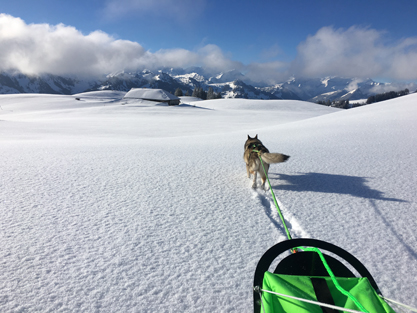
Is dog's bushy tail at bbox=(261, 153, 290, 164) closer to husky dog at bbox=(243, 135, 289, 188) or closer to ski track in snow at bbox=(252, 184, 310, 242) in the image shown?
husky dog at bbox=(243, 135, 289, 188)

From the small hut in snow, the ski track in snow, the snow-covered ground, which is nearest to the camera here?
the snow-covered ground

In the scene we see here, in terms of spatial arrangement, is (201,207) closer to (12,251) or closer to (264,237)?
(264,237)

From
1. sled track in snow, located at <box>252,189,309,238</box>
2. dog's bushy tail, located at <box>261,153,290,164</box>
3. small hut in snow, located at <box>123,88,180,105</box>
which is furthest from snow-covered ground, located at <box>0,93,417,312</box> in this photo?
small hut in snow, located at <box>123,88,180,105</box>

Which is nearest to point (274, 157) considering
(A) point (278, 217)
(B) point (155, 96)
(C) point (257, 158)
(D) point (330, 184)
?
(C) point (257, 158)

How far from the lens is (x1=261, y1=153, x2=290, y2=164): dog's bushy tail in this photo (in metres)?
3.15

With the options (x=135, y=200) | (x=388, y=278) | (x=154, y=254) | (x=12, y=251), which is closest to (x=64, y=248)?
(x=12, y=251)

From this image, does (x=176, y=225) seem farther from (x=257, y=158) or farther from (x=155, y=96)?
(x=155, y=96)

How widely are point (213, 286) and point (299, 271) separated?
2.12ft

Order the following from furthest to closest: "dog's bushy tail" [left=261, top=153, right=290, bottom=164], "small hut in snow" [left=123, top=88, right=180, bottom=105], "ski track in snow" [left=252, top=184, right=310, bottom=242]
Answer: "small hut in snow" [left=123, top=88, right=180, bottom=105]
"dog's bushy tail" [left=261, top=153, right=290, bottom=164]
"ski track in snow" [left=252, top=184, right=310, bottom=242]

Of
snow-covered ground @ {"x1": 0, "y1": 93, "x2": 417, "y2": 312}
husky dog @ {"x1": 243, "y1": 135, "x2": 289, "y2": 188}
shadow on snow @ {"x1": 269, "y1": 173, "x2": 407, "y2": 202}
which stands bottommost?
snow-covered ground @ {"x1": 0, "y1": 93, "x2": 417, "y2": 312}

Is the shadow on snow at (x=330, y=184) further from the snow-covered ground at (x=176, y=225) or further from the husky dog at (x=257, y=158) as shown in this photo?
the husky dog at (x=257, y=158)

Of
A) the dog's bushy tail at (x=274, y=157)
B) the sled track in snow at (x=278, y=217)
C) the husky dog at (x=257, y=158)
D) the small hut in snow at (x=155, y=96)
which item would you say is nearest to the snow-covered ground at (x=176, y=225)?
the sled track in snow at (x=278, y=217)

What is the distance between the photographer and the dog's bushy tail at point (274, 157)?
10.3 ft

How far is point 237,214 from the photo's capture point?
8.75 feet
